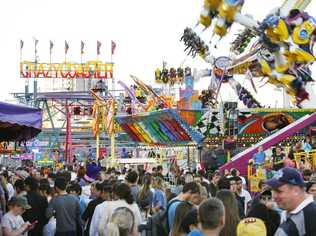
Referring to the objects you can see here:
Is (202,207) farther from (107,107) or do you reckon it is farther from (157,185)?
(107,107)

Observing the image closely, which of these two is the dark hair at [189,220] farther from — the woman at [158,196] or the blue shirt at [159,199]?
the blue shirt at [159,199]

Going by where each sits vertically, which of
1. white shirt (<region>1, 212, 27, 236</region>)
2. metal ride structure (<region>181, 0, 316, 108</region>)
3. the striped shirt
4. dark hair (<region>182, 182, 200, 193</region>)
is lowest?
white shirt (<region>1, 212, 27, 236</region>)

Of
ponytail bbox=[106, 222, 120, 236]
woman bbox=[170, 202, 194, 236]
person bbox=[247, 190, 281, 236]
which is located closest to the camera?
ponytail bbox=[106, 222, 120, 236]

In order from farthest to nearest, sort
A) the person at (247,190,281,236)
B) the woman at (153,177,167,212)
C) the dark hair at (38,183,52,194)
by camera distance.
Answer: the dark hair at (38,183,52,194)
the woman at (153,177,167,212)
the person at (247,190,281,236)

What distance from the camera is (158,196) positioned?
412 inches

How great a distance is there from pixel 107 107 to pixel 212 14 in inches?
426

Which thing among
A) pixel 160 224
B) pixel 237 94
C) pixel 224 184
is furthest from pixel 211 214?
pixel 237 94

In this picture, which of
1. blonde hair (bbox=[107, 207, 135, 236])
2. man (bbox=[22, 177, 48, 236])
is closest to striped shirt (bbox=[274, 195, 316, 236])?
blonde hair (bbox=[107, 207, 135, 236])

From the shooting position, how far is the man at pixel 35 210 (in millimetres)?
9875

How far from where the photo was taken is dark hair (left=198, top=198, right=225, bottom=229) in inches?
203

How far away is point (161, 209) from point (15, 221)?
1.84 meters

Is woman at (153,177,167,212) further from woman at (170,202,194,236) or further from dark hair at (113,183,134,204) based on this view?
woman at (170,202,194,236)

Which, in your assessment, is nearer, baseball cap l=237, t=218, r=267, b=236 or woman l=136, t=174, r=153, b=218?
baseball cap l=237, t=218, r=267, b=236

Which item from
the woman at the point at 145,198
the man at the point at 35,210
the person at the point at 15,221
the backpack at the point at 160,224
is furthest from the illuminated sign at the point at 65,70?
the backpack at the point at 160,224
